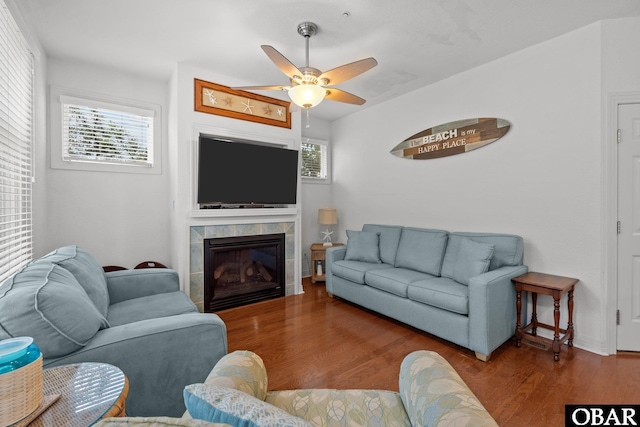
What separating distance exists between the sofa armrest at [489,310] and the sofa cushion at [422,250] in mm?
710

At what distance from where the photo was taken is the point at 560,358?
7.84 feet

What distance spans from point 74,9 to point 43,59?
3.28 ft

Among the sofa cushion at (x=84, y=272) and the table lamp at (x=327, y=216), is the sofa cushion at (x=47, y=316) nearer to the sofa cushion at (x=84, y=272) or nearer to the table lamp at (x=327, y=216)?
the sofa cushion at (x=84, y=272)

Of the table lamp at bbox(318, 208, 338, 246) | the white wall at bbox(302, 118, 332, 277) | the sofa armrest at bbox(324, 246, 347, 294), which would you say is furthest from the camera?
the white wall at bbox(302, 118, 332, 277)

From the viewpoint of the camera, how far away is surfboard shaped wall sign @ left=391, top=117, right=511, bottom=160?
123 inches

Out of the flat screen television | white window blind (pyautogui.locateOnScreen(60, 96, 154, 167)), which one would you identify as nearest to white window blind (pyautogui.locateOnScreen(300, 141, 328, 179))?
the flat screen television

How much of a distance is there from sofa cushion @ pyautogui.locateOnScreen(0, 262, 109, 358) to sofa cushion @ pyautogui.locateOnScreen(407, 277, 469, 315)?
8.08 feet

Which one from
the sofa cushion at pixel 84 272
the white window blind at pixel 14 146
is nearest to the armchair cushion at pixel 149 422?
the sofa cushion at pixel 84 272

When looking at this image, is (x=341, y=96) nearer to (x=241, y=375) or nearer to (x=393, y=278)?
(x=393, y=278)

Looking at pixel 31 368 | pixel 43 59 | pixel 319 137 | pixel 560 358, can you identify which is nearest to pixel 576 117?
pixel 560 358

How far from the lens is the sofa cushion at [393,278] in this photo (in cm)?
297

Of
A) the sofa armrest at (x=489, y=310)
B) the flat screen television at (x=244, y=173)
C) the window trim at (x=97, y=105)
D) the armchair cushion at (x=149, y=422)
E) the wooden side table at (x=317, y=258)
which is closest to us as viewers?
the armchair cushion at (x=149, y=422)

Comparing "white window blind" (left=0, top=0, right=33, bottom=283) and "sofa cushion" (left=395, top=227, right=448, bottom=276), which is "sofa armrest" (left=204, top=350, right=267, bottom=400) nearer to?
"white window blind" (left=0, top=0, right=33, bottom=283)

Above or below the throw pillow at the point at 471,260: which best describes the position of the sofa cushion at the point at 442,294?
below
